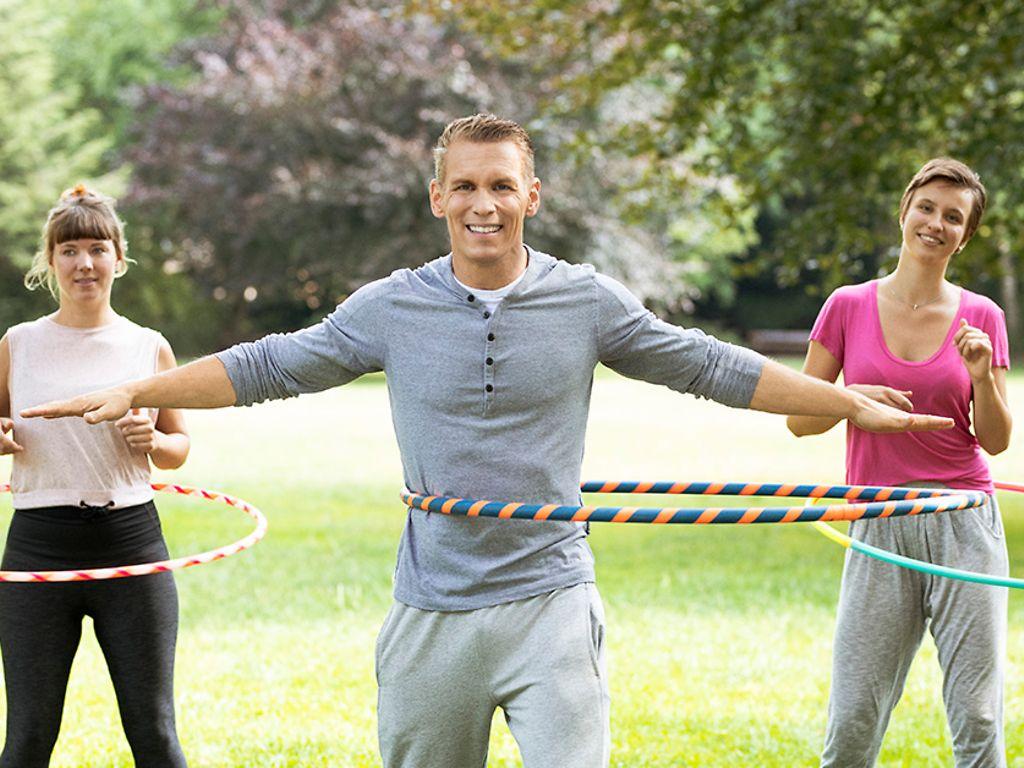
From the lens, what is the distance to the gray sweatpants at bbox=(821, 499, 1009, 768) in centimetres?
443

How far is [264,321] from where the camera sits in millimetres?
43094

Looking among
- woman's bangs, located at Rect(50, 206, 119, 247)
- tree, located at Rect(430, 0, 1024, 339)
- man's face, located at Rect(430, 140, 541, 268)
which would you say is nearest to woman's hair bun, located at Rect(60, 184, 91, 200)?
woman's bangs, located at Rect(50, 206, 119, 247)

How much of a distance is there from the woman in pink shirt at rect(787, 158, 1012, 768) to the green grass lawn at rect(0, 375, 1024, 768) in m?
1.43

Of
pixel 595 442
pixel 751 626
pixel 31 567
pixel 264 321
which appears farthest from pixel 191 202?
pixel 31 567

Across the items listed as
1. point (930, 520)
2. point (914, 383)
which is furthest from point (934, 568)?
point (914, 383)

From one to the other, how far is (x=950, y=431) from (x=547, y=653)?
1632 millimetres

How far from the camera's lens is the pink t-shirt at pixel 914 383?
14.6 feet

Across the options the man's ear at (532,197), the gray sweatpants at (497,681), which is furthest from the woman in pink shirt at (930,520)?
the man's ear at (532,197)

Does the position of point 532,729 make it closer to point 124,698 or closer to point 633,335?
point 633,335

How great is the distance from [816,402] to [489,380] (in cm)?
84

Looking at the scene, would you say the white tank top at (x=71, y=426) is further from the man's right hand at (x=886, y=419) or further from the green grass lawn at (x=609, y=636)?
the man's right hand at (x=886, y=419)

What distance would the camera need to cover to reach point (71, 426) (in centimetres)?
453

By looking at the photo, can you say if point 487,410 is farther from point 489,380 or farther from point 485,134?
point 485,134

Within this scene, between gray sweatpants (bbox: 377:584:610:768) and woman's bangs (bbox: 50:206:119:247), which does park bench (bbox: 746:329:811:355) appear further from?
gray sweatpants (bbox: 377:584:610:768)
